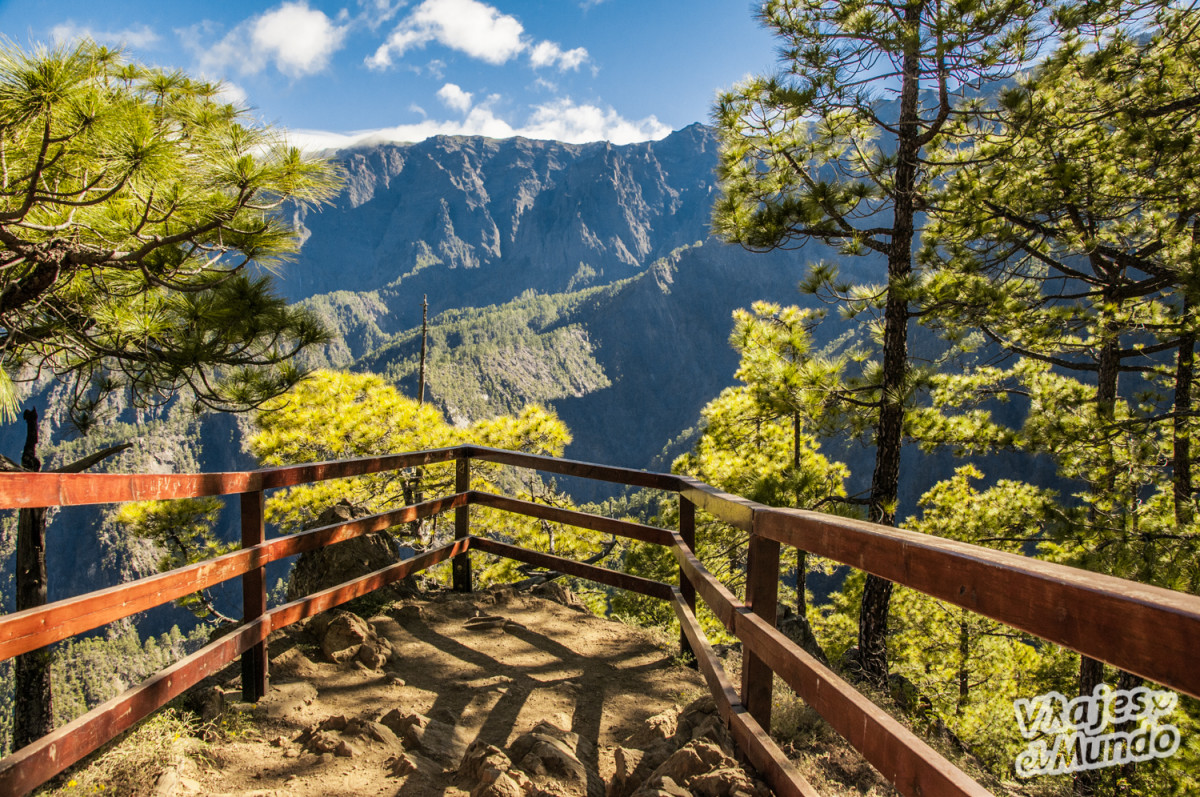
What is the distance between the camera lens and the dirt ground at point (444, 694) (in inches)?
87.5

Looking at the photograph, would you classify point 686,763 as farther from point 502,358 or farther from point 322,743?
point 502,358

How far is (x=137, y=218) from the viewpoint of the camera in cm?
423

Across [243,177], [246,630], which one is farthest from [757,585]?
[243,177]

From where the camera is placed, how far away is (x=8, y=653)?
153 cm

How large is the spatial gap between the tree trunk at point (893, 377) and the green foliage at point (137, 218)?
5.62 metres

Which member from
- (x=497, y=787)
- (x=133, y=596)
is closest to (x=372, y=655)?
(x=133, y=596)

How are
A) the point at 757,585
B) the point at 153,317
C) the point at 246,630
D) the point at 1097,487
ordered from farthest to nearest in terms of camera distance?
the point at 1097,487 < the point at 153,317 < the point at 246,630 < the point at 757,585

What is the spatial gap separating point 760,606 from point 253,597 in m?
2.30

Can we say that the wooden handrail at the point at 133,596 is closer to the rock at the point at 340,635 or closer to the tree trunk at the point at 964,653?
the rock at the point at 340,635

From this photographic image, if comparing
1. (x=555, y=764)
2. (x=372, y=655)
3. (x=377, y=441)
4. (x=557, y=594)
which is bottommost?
(x=557, y=594)

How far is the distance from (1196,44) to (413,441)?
11539mm

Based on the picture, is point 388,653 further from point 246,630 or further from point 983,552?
point 983,552

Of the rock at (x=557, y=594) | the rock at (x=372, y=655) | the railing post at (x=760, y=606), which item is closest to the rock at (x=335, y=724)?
the rock at (x=372, y=655)

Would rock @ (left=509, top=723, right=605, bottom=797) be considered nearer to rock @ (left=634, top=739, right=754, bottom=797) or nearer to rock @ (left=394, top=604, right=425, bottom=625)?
rock @ (left=634, top=739, right=754, bottom=797)
